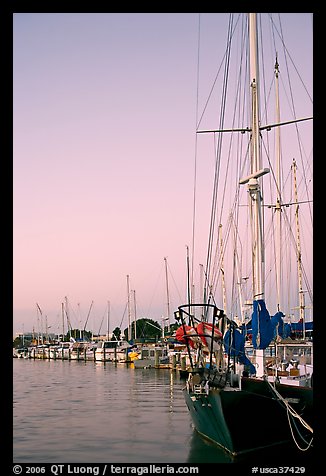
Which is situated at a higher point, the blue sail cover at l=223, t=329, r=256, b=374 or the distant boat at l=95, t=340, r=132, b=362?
the blue sail cover at l=223, t=329, r=256, b=374

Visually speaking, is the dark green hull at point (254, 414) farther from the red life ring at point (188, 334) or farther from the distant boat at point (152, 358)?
the distant boat at point (152, 358)

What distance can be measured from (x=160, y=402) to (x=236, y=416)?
18.2m

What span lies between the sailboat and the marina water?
0.34 metres

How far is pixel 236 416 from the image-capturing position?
15078mm

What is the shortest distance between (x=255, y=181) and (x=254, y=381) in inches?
198

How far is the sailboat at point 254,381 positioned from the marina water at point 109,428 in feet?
1.10

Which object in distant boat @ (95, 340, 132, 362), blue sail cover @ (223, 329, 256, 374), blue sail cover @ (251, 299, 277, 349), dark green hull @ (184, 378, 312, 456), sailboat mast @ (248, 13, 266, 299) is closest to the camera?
dark green hull @ (184, 378, 312, 456)

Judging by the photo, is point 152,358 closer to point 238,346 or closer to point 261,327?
point 238,346

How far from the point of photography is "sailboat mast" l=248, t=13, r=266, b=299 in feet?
56.4

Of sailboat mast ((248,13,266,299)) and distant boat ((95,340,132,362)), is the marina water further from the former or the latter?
distant boat ((95,340,132,362))

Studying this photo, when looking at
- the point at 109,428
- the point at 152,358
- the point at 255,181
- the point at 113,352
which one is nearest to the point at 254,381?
the point at 255,181

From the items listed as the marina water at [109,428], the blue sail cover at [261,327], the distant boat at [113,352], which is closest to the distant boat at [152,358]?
the distant boat at [113,352]

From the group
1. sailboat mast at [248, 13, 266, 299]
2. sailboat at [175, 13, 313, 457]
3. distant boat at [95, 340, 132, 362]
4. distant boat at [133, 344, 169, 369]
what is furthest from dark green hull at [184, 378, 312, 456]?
distant boat at [95, 340, 132, 362]
